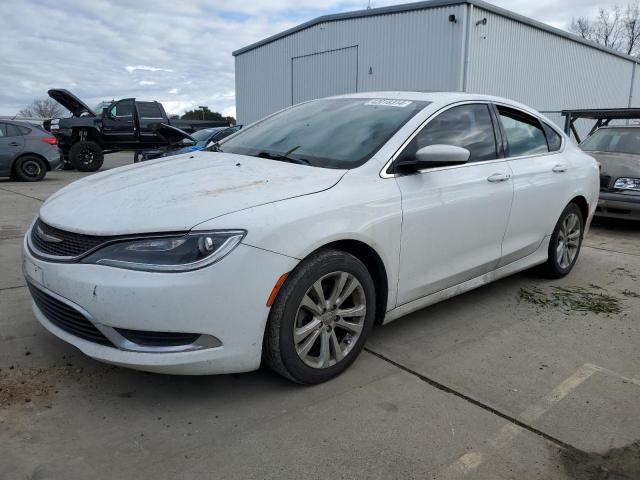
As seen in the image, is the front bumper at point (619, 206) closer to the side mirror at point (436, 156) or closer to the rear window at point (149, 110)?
the side mirror at point (436, 156)

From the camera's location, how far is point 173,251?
242 centimetres

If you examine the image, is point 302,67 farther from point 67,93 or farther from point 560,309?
point 560,309

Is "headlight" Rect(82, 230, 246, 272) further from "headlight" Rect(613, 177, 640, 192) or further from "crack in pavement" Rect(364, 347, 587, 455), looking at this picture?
"headlight" Rect(613, 177, 640, 192)

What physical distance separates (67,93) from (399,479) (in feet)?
54.4

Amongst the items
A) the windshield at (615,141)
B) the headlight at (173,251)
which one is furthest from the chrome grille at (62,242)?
the windshield at (615,141)

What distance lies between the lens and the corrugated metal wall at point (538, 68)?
1652 centimetres

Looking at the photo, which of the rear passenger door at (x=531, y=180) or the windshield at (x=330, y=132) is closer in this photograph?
the windshield at (x=330, y=132)

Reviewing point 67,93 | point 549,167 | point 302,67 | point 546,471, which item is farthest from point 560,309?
point 302,67

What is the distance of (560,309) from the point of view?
13.9 feet

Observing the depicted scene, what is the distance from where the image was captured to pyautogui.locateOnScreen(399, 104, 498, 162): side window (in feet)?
11.2

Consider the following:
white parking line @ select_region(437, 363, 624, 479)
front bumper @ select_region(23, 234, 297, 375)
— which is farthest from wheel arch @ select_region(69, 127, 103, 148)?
white parking line @ select_region(437, 363, 624, 479)

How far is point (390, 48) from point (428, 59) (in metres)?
1.63

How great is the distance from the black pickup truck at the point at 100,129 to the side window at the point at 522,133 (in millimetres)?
13710

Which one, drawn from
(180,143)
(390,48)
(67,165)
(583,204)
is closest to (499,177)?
(583,204)
